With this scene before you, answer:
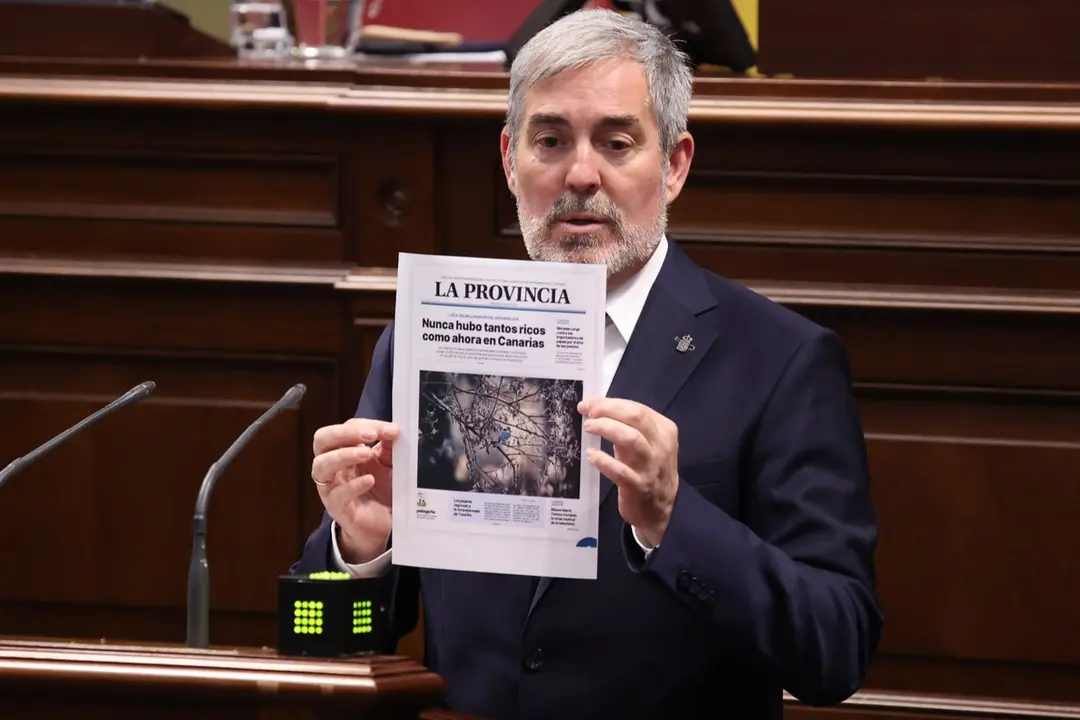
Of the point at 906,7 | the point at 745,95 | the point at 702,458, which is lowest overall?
the point at 702,458

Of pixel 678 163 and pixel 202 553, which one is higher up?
pixel 678 163

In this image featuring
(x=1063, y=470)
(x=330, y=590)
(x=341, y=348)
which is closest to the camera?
(x=330, y=590)

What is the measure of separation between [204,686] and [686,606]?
0.66m

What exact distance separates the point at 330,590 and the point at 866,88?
161 centimetres

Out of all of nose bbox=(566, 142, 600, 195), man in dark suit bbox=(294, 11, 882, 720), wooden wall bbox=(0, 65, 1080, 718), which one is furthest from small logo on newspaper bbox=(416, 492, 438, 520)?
wooden wall bbox=(0, 65, 1080, 718)

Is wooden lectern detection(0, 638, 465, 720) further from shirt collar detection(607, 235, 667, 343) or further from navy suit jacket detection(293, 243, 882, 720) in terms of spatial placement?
shirt collar detection(607, 235, 667, 343)

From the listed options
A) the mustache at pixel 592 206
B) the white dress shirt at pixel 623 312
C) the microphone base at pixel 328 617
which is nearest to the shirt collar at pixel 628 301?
the white dress shirt at pixel 623 312

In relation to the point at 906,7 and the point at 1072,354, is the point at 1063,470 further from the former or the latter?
the point at 906,7

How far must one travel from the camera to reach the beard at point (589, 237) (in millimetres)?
2053

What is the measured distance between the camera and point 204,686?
1.55m

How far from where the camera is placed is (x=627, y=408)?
172 cm

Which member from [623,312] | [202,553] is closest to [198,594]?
[202,553]

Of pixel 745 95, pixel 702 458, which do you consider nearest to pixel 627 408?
pixel 702 458

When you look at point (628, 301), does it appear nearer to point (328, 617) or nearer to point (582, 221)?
point (582, 221)
